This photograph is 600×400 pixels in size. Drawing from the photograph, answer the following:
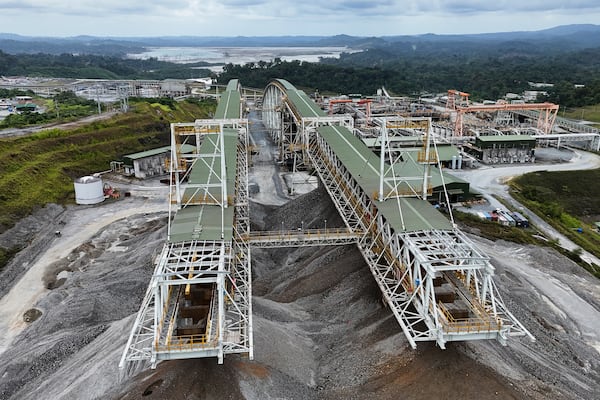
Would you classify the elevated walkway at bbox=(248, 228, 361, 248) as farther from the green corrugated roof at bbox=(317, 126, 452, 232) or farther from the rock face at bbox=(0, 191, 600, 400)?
the green corrugated roof at bbox=(317, 126, 452, 232)

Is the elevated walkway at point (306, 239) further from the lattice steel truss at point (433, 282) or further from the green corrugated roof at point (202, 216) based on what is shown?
the green corrugated roof at point (202, 216)

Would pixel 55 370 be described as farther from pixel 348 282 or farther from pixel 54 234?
pixel 54 234

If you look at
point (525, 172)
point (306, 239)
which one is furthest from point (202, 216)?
point (525, 172)

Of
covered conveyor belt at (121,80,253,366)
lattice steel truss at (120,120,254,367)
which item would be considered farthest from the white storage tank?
lattice steel truss at (120,120,254,367)

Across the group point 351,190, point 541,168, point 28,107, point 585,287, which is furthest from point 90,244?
point 28,107

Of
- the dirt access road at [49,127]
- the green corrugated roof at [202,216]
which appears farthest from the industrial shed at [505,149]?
the dirt access road at [49,127]

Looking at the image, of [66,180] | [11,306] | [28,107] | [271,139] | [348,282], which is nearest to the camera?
[348,282]

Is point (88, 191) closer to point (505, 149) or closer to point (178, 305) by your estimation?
point (178, 305)
